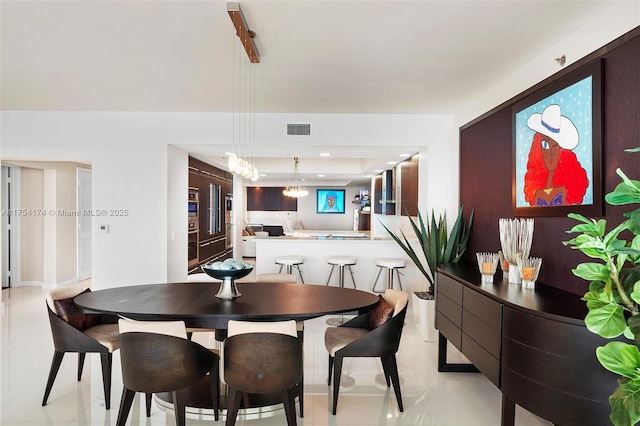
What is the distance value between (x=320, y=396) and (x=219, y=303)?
3.46 feet

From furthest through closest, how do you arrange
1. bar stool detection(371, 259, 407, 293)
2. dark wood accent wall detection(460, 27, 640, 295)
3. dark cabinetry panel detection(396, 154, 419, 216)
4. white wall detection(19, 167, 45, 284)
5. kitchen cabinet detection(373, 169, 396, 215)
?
kitchen cabinet detection(373, 169, 396, 215)
white wall detection(19, 167, 45, 284)
dark cabinetry panel detection(396, 154, 419, 216)
bar stool detection(371, 259, 407, 293)
dark wood accent wall detection(460, 27, 640, 295)

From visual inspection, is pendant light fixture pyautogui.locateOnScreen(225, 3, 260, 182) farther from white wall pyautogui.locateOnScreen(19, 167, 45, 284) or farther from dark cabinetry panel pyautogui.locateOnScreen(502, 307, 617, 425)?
white wall pyautogui.locateOnScreen(19, 167, 45, 284)

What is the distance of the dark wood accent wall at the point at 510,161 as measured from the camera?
6.79 ft

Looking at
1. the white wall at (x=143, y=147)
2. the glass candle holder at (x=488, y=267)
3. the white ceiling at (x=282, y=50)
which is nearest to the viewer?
the white ceiling at (x=282, y=50)

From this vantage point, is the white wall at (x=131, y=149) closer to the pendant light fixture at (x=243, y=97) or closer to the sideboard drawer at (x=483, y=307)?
the pendant light fixture at (x=243, y=97)

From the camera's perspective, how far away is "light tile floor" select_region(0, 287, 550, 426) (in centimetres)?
254

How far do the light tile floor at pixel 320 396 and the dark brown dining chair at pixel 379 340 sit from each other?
169 millimetres

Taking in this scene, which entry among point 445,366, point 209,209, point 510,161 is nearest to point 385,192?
point 209,209

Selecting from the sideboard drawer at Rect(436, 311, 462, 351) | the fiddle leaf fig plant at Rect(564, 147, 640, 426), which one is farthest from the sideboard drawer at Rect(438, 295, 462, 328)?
the fiddle leaf fig plant at Rect(564, 147, 640, 426)

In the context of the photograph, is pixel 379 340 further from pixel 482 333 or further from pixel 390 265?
pixel 390 265

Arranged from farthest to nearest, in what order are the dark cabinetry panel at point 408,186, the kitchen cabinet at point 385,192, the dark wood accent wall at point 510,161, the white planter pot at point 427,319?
the kitchen cabinet at point 385,192, the dark cabinetry panel at point 408,186, the white planter pot at point 427,319, the dark wood accent wall at point 510,161

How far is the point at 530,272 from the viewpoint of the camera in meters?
2.47

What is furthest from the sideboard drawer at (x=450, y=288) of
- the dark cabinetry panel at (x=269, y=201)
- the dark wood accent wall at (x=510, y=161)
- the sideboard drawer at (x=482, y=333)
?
the dark cabinetry panel at (x=269, y=201)

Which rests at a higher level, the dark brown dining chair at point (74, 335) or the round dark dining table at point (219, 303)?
the round dark dining table at point (219, 303)
